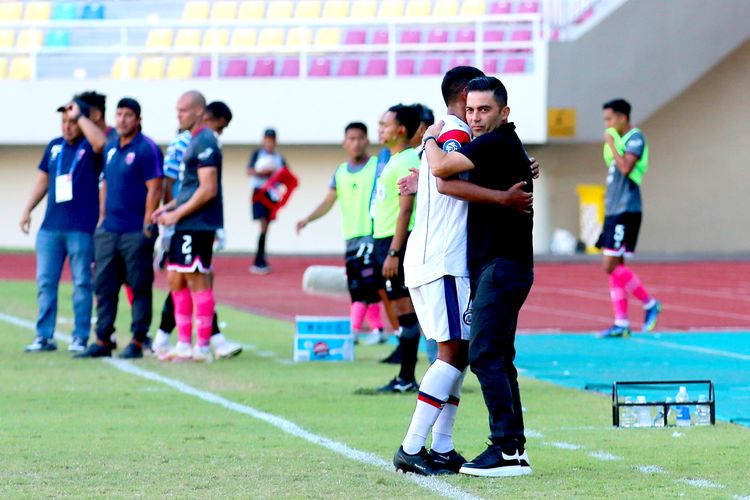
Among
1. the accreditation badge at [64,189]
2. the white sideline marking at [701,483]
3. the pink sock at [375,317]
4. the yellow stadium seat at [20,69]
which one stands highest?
the yellow stadium seat at [20,69]

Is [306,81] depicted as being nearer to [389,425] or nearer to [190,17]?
[190,17]

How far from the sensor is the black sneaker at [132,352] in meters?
12.5

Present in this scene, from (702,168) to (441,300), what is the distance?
25012 millimetres

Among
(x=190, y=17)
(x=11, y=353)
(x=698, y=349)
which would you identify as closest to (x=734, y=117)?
(x=190, y=17)

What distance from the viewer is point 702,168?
103 feet

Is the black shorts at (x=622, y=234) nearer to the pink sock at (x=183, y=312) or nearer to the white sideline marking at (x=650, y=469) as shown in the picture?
the pink sock at (x=183, y=312)

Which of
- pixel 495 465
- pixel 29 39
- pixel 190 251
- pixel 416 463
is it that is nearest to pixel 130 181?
pixel 190 251

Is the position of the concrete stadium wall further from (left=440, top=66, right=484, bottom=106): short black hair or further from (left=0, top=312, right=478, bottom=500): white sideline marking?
(left=440, top=66, right=484, bottom=106): short black hair

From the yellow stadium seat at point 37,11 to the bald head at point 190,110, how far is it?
21069 millimetres

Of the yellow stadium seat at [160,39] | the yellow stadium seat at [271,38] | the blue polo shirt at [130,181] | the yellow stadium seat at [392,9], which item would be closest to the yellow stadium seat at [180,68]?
the yellow stadium seat at [160,39]

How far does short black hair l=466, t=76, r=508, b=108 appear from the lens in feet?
23.0

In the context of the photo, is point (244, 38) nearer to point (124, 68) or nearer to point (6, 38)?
point (124, 68)

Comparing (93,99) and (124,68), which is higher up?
(124,68)

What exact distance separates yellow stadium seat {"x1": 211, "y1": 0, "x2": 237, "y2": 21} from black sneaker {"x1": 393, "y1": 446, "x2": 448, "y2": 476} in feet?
82.3
